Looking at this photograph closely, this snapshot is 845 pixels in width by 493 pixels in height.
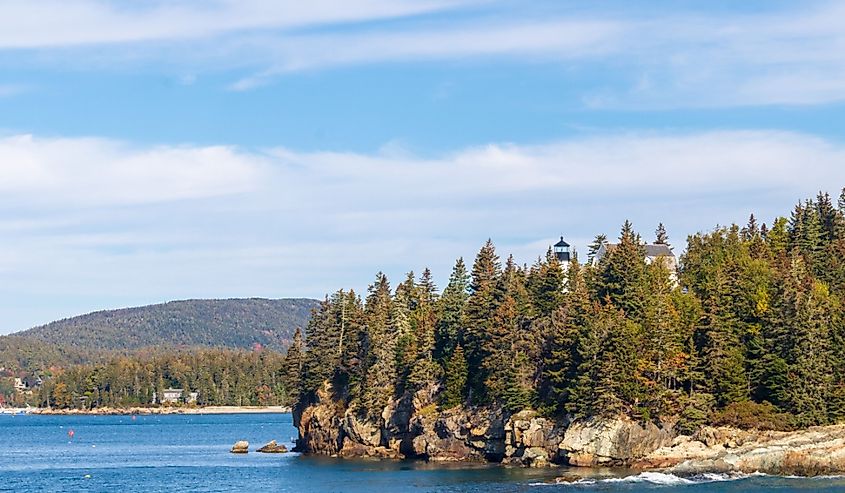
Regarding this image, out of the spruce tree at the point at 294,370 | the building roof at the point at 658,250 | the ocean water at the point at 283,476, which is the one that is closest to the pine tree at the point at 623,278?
the ocean water at the point at 283,476

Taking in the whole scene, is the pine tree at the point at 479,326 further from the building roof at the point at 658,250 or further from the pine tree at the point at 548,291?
the building roof at the point at 658,250

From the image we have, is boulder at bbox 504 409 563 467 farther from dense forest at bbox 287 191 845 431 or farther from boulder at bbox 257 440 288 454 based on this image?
boulder at bbox 257 440 288 454

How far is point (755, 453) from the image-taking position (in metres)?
87.8

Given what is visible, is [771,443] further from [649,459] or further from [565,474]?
→ [565,474]

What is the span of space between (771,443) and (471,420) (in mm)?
27369

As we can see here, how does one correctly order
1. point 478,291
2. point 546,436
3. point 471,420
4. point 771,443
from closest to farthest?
1. point 771,443
2. point 546,436
3. point 471,420
4. point 478,291

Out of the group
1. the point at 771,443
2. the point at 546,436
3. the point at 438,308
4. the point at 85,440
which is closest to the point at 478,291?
the point at 438,308

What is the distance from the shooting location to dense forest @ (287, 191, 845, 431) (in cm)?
9225

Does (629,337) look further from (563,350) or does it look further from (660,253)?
(660,253)

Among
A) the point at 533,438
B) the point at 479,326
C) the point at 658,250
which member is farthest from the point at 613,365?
the point at 658,250

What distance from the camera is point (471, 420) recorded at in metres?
104

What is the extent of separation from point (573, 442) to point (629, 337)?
9.68m

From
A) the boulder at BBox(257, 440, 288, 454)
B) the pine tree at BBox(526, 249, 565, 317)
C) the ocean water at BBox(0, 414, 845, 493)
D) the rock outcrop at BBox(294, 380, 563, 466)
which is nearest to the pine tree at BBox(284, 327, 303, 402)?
the rock outcrop at BBox(294, 380, 563, 466)

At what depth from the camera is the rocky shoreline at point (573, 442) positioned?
87.0m
